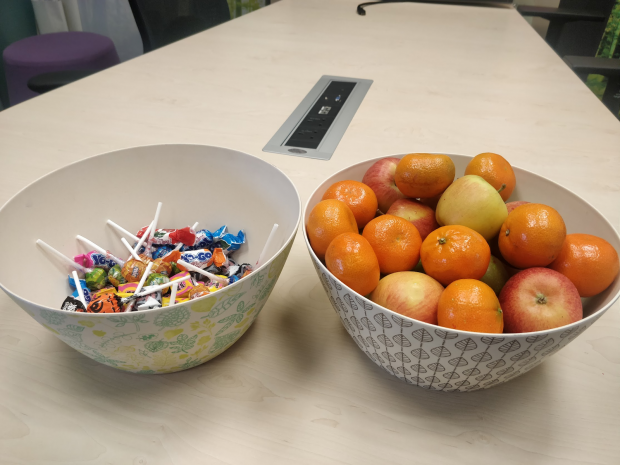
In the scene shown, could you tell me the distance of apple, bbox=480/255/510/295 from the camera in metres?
0.48

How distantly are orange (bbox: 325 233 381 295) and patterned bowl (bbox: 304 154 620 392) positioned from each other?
1 cm

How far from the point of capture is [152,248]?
0.65 metres

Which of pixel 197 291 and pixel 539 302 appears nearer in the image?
pixel 539 302

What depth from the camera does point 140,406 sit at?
0.47m

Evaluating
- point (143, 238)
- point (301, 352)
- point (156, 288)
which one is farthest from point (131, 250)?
point (301, 352)

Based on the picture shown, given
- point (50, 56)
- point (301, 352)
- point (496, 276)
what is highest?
point (496, 276)

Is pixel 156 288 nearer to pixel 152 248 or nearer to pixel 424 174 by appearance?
pixel 152 248

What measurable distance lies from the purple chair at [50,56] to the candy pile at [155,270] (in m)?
1.89

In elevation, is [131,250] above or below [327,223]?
below

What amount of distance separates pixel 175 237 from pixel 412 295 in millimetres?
368

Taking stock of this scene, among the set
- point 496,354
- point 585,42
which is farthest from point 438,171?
point 585,42

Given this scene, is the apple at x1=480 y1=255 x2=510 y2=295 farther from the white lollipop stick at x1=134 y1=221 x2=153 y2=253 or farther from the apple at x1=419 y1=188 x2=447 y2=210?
the white lollipop stick at x1=134 y1=221 x2=153 y2=253

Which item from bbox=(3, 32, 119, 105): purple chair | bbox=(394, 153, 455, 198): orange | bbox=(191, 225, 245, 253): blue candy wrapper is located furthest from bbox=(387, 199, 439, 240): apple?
bbox=(3, 32, 119, 105): purple chair

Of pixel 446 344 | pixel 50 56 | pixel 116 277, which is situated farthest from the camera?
pixel 50 56
